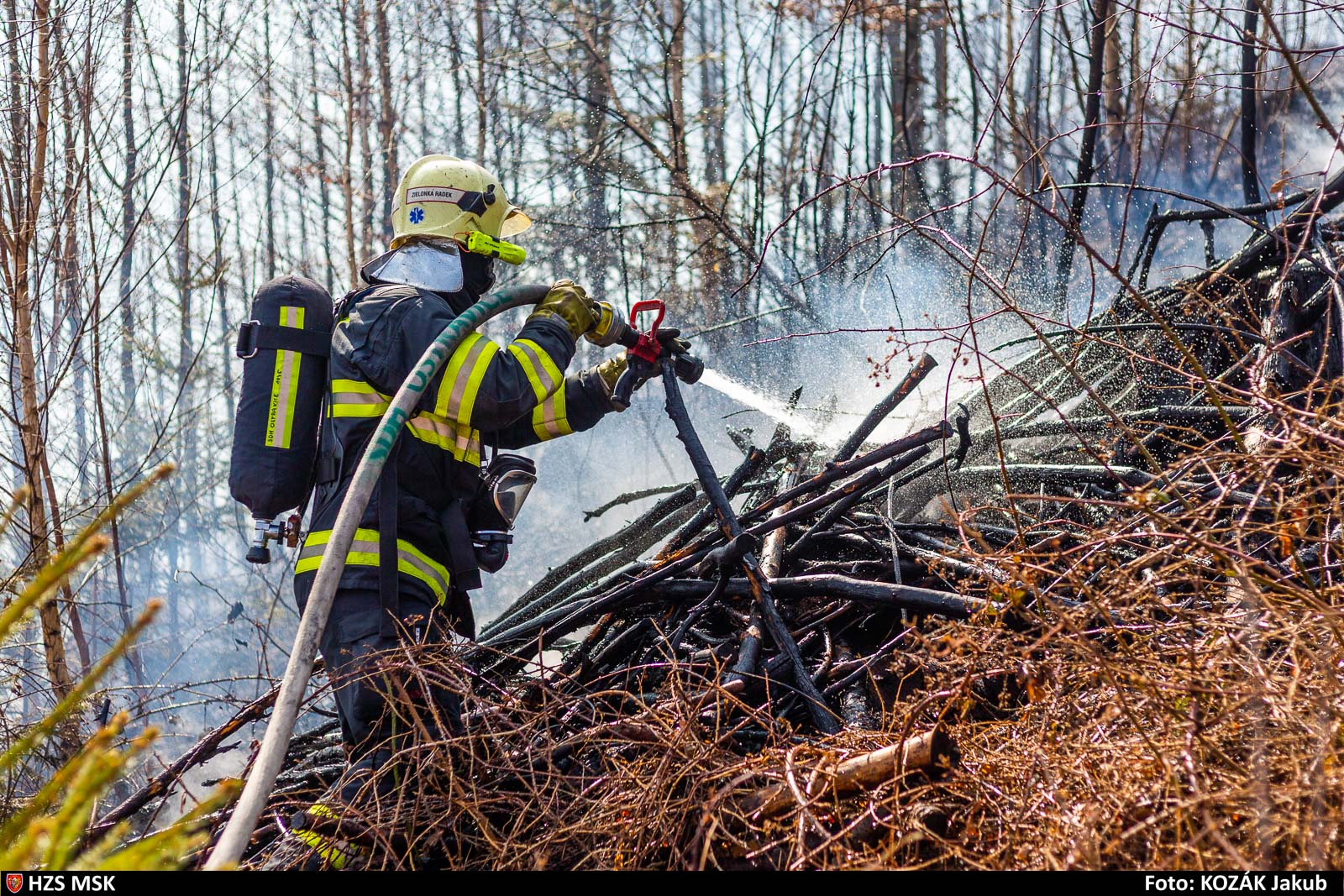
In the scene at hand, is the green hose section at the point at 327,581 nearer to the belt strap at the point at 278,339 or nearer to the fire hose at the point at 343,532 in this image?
the fire hose at the point at 343,532

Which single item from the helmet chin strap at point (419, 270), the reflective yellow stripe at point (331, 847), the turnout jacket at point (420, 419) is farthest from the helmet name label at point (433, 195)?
the reflective yellow stripe at point (331, 847)

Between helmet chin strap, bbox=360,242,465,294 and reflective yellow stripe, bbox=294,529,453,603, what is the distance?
3.27ft

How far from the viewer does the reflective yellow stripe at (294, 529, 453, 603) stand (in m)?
3.02

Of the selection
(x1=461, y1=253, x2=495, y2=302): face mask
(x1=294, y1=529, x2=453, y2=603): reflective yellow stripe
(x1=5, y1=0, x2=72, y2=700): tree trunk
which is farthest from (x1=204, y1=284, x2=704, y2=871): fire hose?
(x1=5, y1=0, x2=72, y2=700): tree trunk

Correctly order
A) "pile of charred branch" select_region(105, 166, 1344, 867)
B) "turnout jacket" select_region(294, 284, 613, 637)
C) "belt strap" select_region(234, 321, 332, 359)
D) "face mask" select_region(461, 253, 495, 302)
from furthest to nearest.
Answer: "face mask" select_region(461, 253, 495, 302), "belt strap" select_region(234, 321, 332, 359), "turnout jacket" select_region(294, 284, 613, 637), "pile of charred branch" select_region(105, 166, 1344, 867)

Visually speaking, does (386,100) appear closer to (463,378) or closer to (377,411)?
(377,411)

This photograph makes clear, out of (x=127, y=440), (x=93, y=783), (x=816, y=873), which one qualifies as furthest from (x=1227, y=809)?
(x=127, y=440)

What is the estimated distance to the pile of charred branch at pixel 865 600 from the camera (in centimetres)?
216

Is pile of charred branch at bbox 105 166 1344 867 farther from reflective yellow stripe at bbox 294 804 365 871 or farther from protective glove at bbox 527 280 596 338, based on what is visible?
protective glove at bbox 527 280 596 338

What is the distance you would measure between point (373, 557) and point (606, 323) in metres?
1.20

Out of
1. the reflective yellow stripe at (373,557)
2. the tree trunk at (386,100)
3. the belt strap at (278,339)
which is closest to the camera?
the reflective yellow stripe at (373,557)

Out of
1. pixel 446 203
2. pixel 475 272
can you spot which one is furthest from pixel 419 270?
pixel 446 203

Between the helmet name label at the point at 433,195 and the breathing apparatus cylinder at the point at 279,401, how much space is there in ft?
2.00

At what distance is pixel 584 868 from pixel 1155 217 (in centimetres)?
462
